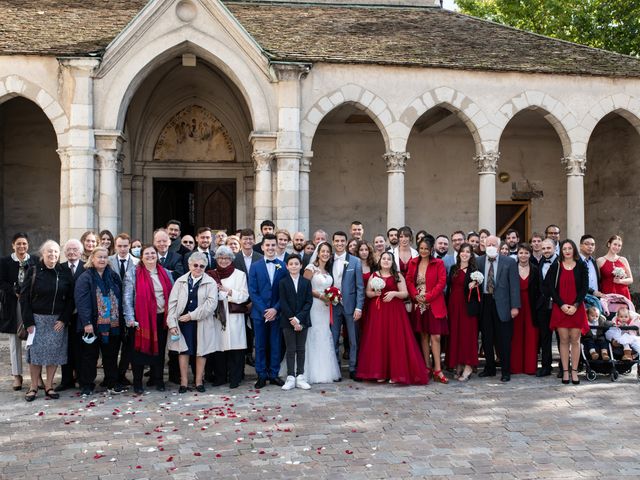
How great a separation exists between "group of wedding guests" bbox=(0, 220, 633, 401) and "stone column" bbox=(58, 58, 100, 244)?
13.8 feet

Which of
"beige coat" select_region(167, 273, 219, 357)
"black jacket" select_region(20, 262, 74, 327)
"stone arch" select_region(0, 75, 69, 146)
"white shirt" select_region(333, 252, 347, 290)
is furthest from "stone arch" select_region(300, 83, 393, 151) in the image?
"black jacket" select_region(20, 262, 74, 327)

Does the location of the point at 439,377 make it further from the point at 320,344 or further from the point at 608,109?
the point at 608,109

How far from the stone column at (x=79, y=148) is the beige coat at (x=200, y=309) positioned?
19.3 feet

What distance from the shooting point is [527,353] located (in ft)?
30.6

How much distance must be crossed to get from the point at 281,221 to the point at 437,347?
5656mm

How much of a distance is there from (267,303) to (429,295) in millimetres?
2104

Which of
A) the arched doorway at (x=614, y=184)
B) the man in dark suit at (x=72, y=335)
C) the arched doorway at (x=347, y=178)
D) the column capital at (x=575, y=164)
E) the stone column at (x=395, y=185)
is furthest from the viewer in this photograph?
the arched doorway at (x=347, y=178)

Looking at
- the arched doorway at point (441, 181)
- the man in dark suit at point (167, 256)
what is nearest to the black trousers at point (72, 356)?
the man in dark suit at point (167, 256)

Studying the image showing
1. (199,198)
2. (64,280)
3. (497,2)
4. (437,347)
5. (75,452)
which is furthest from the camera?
(497,2)

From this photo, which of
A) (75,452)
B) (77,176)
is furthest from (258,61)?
(75,452)

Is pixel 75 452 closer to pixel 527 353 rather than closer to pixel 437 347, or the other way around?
pixel 437 347

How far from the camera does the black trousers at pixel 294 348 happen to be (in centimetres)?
859

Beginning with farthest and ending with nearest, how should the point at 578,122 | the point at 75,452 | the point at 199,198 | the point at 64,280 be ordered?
1. the point at 199,198
2. the point at 578,122
3. the point at 64,280
4. the point at 75,452

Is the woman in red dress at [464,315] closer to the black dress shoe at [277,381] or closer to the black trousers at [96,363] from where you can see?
the black dress shoe at [277,381]
